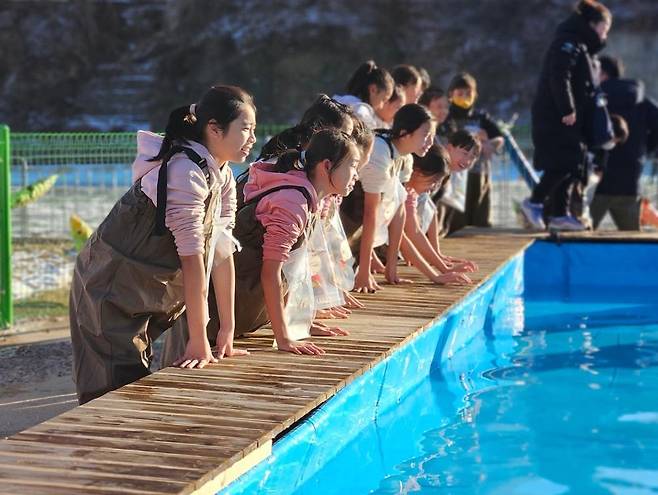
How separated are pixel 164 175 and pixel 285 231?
658 mm

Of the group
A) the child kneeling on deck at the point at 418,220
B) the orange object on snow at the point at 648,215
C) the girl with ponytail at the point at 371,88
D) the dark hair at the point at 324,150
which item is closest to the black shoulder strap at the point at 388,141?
the girl with ponytail at the point at 371,88

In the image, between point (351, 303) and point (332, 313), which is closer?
point (332, 313)

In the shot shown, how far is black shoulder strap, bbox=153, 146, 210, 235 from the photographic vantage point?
3934mm

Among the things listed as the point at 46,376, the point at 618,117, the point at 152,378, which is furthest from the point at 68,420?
the point at 618,117

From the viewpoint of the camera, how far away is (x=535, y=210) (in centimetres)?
940

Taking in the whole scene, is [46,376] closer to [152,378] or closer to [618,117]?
[152,378]

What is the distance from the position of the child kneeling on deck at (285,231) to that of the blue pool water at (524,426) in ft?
1.88

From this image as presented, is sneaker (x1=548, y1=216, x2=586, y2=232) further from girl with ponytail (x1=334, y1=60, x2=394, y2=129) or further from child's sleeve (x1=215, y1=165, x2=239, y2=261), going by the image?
child's sleeve (x1=215, y1=165, x2=239, y2=261)

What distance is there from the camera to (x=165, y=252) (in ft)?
13.5

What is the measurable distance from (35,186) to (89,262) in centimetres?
549

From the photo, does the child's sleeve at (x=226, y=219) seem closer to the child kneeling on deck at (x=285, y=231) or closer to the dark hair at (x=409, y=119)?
the child kneeling on deck at (x=285, y=231)

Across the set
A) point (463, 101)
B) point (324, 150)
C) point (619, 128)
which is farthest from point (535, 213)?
point (324, 150)

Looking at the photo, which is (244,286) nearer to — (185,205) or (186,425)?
(185,205)

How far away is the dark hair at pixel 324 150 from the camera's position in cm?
448
